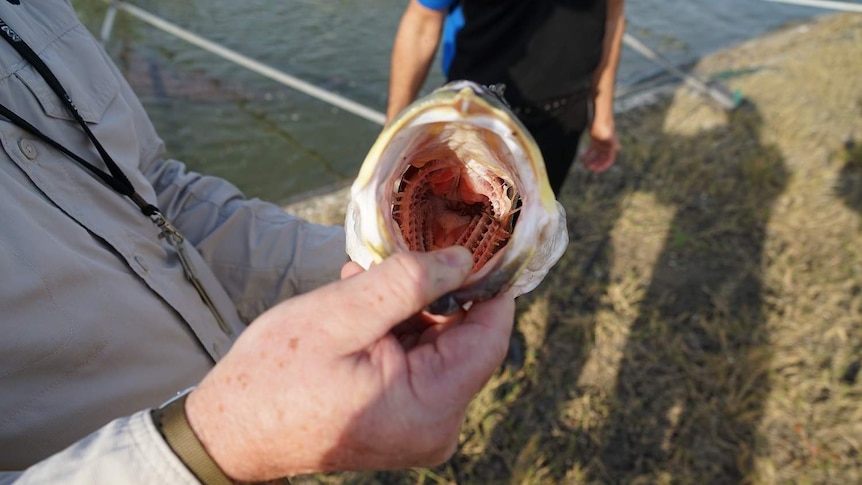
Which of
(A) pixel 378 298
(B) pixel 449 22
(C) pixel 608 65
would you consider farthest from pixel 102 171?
(C) pixel 608 65

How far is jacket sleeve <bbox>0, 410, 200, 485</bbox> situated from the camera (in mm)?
1068

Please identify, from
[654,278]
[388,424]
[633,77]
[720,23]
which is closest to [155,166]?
[388,424]

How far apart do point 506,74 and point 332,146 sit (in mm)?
4101

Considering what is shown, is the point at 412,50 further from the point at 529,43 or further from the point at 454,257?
the point at 454,257

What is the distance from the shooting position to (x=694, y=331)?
11.6 feet

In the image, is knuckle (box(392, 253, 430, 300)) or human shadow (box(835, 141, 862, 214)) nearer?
knuckle (box(392, 253, 430, 300))

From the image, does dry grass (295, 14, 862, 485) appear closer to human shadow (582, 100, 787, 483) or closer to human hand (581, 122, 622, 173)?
human shadow (582, 100, 787, 483)

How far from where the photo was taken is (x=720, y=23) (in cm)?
1014

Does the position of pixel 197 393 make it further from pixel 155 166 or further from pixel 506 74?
pixel 506 74

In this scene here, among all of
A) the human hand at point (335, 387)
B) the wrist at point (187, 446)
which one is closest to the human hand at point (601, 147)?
the human hand at point (335, 387)

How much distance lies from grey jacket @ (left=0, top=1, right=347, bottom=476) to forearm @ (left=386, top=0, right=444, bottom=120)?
1.32 metres

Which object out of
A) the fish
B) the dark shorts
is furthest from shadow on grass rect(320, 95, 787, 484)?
the fish

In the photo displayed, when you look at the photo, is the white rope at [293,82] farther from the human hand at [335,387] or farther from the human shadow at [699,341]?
the human hand at [335,387]

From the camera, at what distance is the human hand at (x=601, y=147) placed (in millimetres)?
3652
